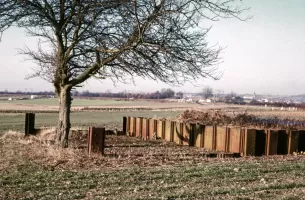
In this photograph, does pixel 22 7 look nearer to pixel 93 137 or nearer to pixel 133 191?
pixel 93 137

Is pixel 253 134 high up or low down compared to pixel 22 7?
down

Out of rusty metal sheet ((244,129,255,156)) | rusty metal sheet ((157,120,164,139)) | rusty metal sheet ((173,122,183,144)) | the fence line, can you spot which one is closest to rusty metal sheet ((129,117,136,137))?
rusty metal sheet ((157,120,164,139))

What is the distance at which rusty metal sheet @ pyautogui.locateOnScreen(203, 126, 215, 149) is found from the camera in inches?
597

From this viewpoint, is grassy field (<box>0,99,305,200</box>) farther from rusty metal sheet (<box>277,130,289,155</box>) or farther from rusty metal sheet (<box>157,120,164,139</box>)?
rusty metal sheet (<box>157,120,164,139</box>)

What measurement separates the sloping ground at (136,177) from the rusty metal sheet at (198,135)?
3333 millimetres

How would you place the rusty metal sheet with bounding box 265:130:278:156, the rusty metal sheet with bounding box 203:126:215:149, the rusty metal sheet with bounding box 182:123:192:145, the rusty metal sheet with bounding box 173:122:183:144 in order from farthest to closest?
the rusty metal sheet with bounding box 173:122:183:144
the rusty metal sheet with bounding box 182:123:192:145
the rusty metal sheet with bounding box 203:126:215:149
the rusty metal sheet with bounding box 265:130:278:156

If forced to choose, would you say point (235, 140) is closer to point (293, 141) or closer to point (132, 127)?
point (293, 141)

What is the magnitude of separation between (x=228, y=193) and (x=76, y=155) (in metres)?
5.65

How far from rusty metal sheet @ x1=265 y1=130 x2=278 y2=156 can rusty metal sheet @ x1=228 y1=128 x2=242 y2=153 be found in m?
1.00

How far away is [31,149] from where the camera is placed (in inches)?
503

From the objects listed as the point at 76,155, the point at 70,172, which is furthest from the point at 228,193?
the point at 76,155

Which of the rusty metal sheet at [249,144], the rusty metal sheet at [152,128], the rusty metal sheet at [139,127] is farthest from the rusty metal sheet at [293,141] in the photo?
the rusty metal sheet at [139,127]

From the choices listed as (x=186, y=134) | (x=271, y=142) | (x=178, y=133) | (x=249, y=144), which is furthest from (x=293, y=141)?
(x=178, y=133)

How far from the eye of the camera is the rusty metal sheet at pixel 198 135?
1570cm
